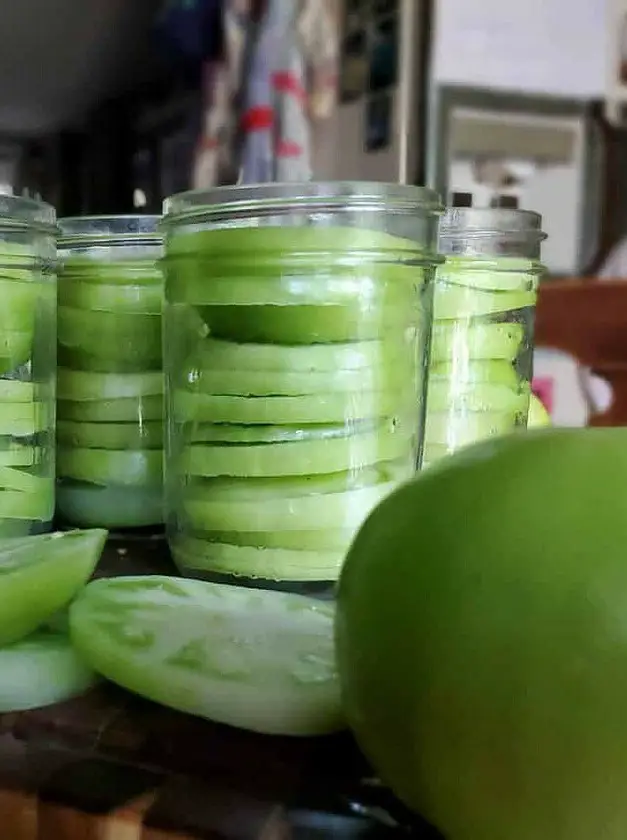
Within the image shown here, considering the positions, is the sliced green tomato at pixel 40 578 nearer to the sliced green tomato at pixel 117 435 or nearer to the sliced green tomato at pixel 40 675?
the sliced green tomato at pixel 40 675

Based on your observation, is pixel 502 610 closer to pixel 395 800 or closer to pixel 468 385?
pixel 395 800

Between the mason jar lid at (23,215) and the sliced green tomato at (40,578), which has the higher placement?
the mason jar lid at (23,215)

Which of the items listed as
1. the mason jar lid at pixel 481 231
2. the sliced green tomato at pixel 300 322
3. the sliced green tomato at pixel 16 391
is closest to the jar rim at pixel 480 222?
the mason jar lid at pixel 481 231

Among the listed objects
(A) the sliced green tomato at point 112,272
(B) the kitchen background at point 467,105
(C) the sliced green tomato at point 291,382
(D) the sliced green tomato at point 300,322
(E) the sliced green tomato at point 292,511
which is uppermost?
(B) the kitchen background at point 467,105

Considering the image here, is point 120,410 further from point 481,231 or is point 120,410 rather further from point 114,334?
point 481,231

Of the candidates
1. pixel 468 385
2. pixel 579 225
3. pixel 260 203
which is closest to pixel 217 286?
pixel 260 203

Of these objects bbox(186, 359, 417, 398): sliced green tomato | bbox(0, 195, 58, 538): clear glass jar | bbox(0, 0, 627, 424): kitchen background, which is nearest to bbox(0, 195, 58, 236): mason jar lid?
bbox(0, 195, 58, 538): clear glass jar
